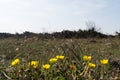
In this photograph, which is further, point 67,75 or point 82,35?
point 82,35

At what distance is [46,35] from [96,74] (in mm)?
12165

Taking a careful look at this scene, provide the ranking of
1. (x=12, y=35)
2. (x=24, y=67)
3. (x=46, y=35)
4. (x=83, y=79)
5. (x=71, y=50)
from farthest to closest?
(x=12, y=35)
(x=46, y=35)
(x=71, y=50)
(x=24, y=67)
(x=83, y=79)

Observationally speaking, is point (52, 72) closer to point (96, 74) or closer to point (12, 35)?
point (96, 74)

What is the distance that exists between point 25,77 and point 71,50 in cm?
80

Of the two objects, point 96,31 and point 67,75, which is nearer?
point 67,75

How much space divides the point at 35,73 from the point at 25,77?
99 mm

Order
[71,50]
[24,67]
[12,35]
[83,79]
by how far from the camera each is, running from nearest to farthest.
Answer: [83,79] → [24,67] → [71,50] → [12,35]

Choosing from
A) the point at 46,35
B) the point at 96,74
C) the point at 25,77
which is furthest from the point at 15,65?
the point at 46,35

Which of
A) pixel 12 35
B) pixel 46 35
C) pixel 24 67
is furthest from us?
pixel 12 35

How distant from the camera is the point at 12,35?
16484 millimetres

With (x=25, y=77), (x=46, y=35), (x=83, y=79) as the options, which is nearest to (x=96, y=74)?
(x=83, y=79)

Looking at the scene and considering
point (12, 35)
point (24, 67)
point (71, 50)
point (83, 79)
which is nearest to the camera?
point (83, 79)

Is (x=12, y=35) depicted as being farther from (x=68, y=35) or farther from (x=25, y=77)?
(x=25, y=77)

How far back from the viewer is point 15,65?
3.32m
